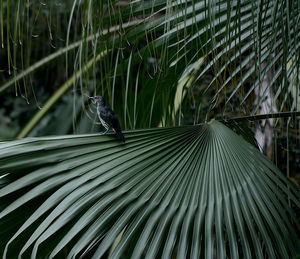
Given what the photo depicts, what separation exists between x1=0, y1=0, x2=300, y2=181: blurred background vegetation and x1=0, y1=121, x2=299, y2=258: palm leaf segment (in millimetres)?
149

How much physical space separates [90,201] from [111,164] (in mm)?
164

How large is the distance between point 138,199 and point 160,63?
1.29ft

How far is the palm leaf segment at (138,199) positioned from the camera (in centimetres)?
146

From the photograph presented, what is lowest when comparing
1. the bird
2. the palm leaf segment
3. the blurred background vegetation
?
the palm leaf segment

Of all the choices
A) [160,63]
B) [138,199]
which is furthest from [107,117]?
[138,199]

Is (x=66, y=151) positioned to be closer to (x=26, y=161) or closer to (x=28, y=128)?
(x=26, y=161)

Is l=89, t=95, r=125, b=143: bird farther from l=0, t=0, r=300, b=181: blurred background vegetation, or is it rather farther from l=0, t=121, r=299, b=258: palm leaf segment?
l=0, t=121, r=299, b=258: palm leaf segment

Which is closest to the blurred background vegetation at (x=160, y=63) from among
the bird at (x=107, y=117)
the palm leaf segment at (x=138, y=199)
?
the bird at (x=107, y=117)

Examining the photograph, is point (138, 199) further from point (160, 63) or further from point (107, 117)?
point (107, 117)

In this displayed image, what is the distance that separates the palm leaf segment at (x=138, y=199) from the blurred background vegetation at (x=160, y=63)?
0.15 metres

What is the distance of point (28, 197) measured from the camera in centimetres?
148

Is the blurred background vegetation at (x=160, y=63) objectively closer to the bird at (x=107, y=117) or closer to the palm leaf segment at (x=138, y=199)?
the bird at (x=107, y=117)

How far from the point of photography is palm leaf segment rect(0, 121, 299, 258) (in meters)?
1.46

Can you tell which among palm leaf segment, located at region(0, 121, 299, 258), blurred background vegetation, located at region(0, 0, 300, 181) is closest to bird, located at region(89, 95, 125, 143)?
blurred background vegetation, located at region(0, 0, 300, 181)
